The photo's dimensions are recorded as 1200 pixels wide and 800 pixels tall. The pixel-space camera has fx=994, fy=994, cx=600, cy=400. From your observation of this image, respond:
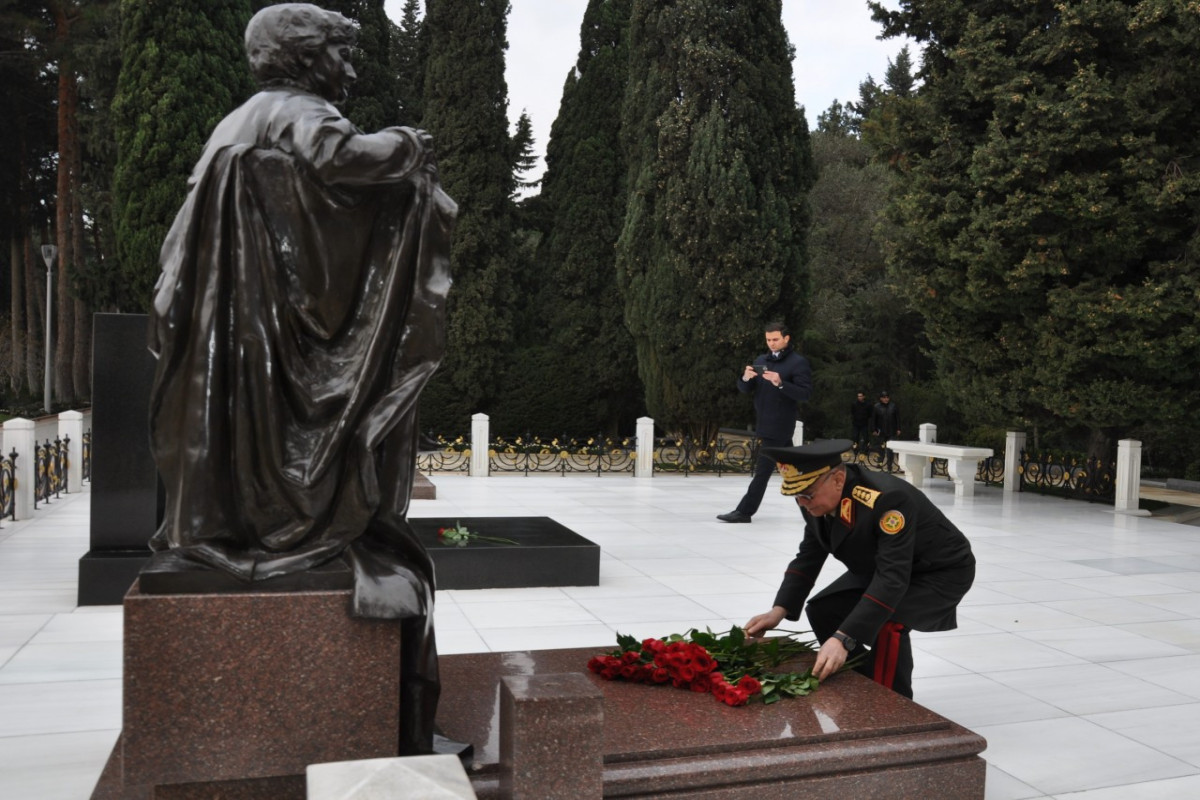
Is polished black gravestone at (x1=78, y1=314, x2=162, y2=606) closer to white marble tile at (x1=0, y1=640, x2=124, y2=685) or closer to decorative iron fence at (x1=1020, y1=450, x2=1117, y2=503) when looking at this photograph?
white marble tile at (x1=0, y1=640, x2=124, y2=685)

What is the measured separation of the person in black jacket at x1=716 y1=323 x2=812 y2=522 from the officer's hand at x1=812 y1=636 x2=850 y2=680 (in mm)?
6236

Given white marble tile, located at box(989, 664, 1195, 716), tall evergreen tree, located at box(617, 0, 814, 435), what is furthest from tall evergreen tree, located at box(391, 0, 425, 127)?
white marble tile, located at box(989, 664, 1195, 716)

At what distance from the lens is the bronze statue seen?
296 centimetres

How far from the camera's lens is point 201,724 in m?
2.83

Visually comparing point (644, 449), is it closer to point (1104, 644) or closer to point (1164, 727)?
point (1104, 644)

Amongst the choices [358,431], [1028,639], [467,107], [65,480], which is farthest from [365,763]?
[467,107]

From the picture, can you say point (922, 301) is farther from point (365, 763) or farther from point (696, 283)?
point (365, 763)

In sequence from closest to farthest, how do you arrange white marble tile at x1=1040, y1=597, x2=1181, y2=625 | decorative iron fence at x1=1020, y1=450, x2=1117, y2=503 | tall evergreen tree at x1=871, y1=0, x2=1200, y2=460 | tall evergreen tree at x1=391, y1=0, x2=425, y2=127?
white marble tile at x1=1040, y1=597, x2=1181, y2=625 → tall evergreen tree at x1=871, y1=0, x2=1200, y2=460 → decorative iron fence at x1=1020, y1=450, x2=1117, y2=503 → tall evergreen tree at x1=391, y1=0, x2=425, y2=127

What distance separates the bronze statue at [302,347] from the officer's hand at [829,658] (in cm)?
162

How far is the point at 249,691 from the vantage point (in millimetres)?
2855

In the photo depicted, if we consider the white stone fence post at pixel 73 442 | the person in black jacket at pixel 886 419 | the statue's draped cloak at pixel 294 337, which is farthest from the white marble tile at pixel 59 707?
the person in black jacket at pixel 886 419

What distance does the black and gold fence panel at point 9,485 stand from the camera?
9820mm

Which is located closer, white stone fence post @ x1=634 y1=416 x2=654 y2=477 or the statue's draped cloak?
the statue's draped cloak

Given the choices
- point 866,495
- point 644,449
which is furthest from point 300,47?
point 644,449
